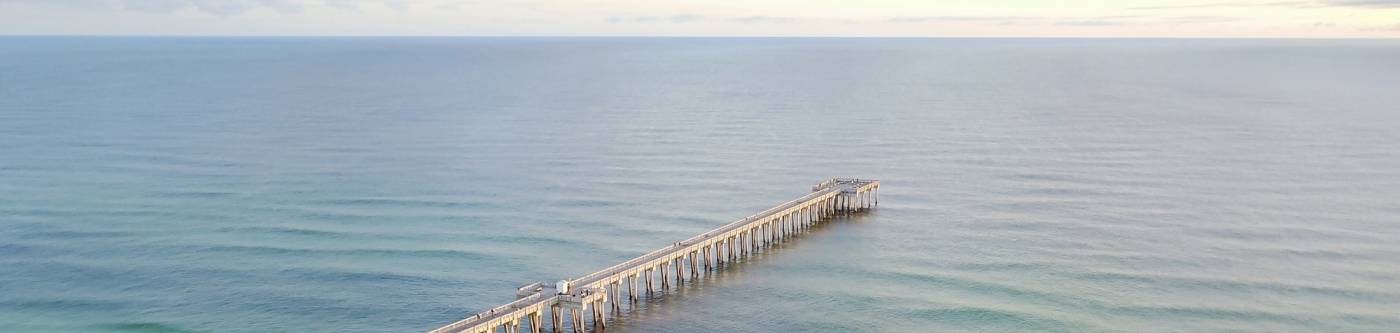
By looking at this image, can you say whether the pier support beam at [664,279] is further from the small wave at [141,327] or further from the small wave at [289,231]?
the small wave at [141,327]

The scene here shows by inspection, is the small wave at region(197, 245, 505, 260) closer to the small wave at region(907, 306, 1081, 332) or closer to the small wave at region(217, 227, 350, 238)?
the small wave at region(217, 227, 350, 238)

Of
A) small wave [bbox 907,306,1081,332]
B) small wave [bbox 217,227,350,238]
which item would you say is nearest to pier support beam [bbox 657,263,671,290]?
small wave [bbox 907,306,1081,332]

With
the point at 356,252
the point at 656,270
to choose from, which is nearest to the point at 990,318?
the point at 656,270

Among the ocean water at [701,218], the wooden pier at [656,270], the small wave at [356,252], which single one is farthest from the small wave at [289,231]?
the wooden pier at [656,270]

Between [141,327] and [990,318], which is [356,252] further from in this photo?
[990,318]

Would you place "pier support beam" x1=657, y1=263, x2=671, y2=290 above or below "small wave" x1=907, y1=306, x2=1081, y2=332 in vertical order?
above

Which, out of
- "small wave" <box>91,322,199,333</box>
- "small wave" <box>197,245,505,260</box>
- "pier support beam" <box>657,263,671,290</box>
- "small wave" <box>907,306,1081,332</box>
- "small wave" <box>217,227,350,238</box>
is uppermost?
"small wave" <box>217,227,350,238</box>

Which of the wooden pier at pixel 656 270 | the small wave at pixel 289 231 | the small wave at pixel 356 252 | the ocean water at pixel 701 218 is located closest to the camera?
the wooden pier at pixel 656 270
